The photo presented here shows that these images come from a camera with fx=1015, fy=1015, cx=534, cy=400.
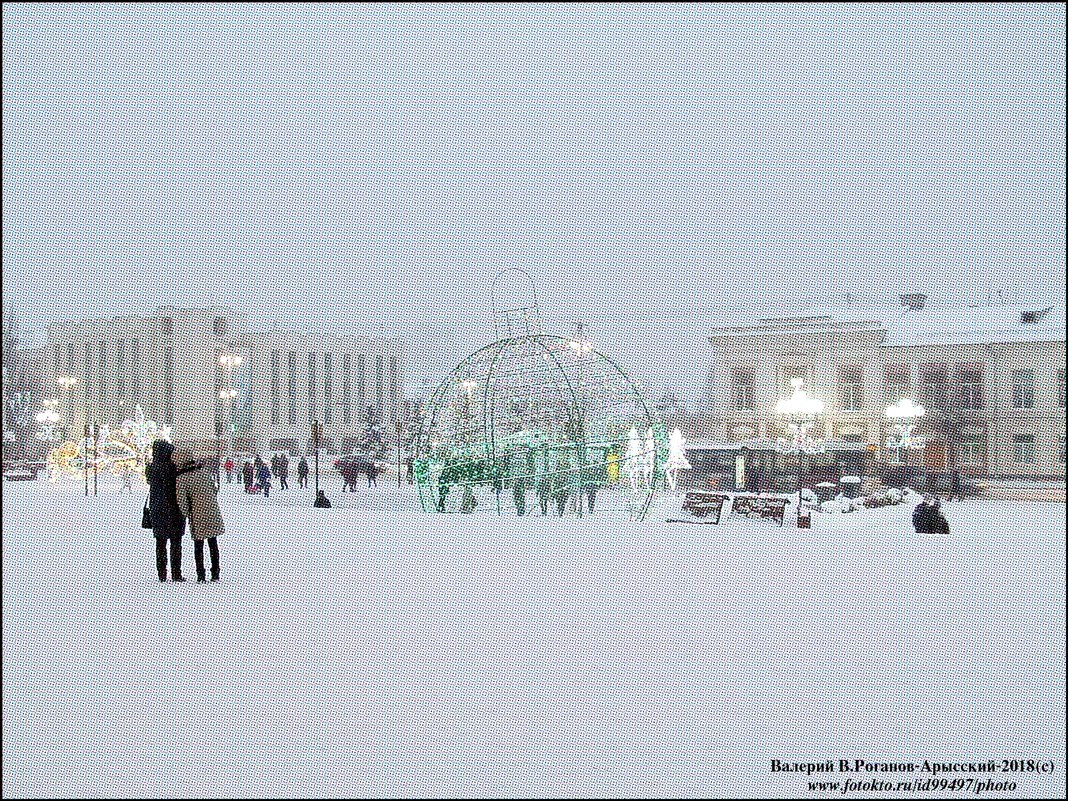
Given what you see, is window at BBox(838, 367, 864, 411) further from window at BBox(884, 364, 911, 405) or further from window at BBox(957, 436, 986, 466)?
window at BBox(957, 436, 986, 466)

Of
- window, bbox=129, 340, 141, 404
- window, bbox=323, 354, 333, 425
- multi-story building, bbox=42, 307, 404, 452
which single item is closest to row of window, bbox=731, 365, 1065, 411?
multi-story building, bbox=42, 307, 404, 452

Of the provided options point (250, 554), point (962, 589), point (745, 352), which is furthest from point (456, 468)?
point (745, 352)

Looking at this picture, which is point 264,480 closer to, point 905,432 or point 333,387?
point 905,432

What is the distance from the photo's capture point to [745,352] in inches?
1428

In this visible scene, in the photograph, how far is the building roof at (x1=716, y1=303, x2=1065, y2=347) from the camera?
3272 cm

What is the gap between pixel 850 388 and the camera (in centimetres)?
3528

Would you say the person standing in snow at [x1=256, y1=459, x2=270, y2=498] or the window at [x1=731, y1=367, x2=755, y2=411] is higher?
the window at [x1=731, y1=367, x2=755, y2=411]

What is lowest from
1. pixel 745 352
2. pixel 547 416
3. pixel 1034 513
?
pixel 1034 513

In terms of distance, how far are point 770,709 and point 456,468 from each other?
11879 mm

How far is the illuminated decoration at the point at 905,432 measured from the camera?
2756 cm

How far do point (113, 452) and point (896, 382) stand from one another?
81.2 feet

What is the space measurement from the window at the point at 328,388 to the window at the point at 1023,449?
24974 mm

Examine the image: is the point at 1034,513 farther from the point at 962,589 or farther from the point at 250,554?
the point at 250,554

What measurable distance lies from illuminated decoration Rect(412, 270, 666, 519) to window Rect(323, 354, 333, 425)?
24.2m
